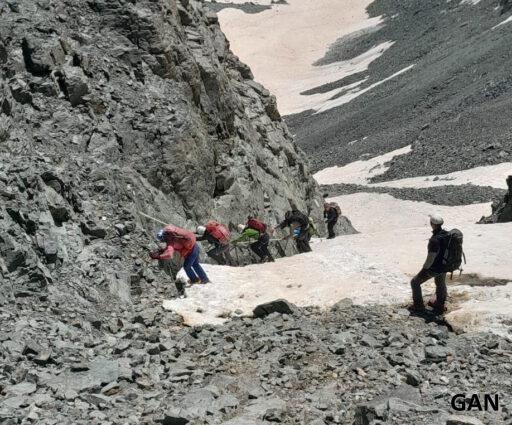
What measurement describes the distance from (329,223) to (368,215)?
13236mm

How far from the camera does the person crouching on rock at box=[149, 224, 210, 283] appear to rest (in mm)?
15289

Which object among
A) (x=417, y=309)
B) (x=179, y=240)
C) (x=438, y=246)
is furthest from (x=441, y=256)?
(x=179, y=240)

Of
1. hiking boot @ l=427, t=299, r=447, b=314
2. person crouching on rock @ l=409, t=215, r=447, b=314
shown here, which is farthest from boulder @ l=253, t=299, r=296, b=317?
hiking boot @ l=427, t=299, r=447, b=314

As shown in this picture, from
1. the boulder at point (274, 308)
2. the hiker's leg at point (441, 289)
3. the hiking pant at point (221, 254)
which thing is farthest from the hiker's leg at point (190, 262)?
the hiker's leg at point (441, 289)

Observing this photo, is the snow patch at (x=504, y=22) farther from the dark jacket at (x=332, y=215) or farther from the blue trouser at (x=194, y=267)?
the blue trouser at (x=194, y=267)

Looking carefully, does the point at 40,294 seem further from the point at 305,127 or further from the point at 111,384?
the point at 305,127

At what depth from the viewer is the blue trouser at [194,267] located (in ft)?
51.0

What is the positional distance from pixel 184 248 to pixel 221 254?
11.5ft

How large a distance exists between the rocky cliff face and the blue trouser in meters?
0.96

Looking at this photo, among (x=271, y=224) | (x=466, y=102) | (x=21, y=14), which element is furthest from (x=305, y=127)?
(x=21, y=14)

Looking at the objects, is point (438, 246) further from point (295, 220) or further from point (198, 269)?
point (295, 220)

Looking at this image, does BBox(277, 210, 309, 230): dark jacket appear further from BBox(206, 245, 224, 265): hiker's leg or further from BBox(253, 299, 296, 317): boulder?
BBox(253, 299, 296, 317): boulder

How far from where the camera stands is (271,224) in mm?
24719

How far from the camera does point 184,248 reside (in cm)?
1541
